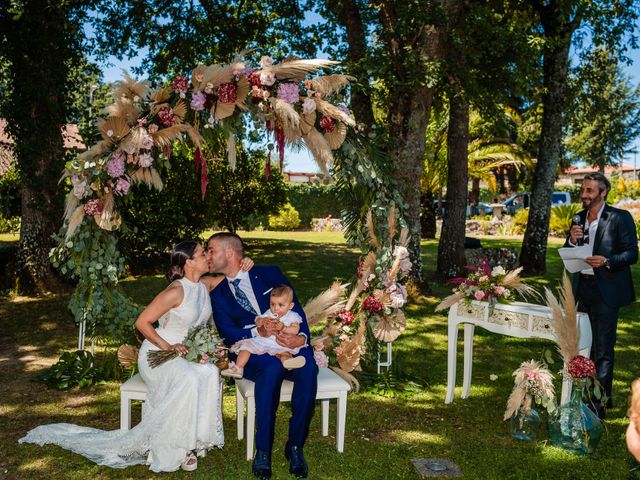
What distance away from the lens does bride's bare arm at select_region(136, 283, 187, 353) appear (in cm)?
487

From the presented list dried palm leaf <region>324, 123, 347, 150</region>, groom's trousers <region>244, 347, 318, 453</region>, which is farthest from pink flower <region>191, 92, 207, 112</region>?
groom's trousers <region>244, 347, 318, 453</region>

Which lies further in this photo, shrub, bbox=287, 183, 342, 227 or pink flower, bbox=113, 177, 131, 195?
shrub, bbox=287, 183, 342, 227

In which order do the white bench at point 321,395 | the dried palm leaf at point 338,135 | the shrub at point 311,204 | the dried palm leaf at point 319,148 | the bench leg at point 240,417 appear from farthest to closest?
the shrub at point 311,204 → the dried palm leaf at point 338,135 → the dried palm leaf at point 319,148 → the bench leg at point 240,417 → the white bench at point 321,395

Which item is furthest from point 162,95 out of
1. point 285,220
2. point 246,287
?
point 285,220

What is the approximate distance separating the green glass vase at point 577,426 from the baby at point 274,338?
225 centimetres

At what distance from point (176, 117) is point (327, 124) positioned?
1.41 meters

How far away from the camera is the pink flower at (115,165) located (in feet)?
18.4

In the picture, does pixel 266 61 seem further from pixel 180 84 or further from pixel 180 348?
pixel 180 348

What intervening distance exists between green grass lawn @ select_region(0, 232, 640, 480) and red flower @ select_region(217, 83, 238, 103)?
294 cm

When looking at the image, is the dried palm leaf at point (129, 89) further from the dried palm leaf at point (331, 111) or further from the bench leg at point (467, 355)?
the bench leg at point (467, 355)

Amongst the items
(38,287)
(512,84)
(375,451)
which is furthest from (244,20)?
(375,451)

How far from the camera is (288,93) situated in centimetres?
582

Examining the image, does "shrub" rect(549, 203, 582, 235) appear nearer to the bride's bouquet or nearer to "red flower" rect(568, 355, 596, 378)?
"red flower" rect(568, 355, 596, 378)

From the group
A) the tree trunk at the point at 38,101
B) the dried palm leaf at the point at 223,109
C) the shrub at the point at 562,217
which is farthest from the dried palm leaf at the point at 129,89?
the shrub at the point at 562,217
